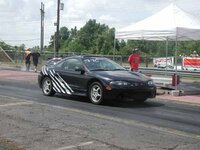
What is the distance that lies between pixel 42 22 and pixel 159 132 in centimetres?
5639

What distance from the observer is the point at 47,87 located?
1503 cm

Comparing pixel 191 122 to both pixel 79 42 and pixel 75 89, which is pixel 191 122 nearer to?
pixel 75 89

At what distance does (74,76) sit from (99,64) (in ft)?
2.75

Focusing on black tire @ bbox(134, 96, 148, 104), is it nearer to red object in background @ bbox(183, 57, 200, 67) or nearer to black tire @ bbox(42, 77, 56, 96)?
black tire @ bbox(42, 77, 56, 96)

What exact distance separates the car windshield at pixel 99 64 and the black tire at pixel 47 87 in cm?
163

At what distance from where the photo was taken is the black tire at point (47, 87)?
48.8 feet

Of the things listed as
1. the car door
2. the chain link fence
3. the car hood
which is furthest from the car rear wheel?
the chain link fence

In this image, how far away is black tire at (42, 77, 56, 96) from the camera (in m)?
14.9

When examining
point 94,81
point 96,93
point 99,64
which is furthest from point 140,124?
point 99,64

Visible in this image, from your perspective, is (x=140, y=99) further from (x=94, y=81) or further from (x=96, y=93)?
(x=94, y=81)

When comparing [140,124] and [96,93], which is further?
[96,93]

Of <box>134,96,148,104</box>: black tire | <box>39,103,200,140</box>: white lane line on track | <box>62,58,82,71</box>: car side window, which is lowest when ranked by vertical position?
<box>39,103,200,140</box>: white lane line on track

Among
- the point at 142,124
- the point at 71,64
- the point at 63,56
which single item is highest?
the point at 63,56

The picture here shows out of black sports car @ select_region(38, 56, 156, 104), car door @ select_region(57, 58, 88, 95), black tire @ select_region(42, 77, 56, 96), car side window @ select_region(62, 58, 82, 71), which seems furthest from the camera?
black tire @ select_region(42, 77, 56, 96)
